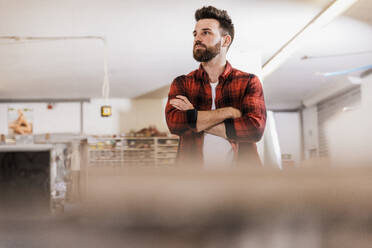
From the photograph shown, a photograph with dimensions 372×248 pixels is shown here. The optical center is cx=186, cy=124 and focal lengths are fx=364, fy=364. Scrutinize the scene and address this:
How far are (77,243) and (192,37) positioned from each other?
1.94 ft

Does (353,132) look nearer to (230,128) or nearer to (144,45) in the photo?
(230,128)

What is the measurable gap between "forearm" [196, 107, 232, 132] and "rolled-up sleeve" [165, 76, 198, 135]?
12 millimetres

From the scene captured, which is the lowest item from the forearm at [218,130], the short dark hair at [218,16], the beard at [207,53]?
the forearm at [218,130]

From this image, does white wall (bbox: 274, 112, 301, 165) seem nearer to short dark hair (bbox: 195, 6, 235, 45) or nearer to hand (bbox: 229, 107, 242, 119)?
hand (bbox: 229, 107, 242, 119)

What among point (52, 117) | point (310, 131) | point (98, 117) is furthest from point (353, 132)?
point (52, 117)

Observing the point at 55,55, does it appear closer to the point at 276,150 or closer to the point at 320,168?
the point at 276,150

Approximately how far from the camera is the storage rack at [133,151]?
93 centimetres

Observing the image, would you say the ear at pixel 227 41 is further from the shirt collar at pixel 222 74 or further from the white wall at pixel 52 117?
the white wall at pixel 52 117

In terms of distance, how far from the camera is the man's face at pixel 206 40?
0.96 m

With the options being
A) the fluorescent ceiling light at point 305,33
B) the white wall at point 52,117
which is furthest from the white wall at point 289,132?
the white wall at point 52,117

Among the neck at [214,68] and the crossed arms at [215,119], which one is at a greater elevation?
the neck at [214,68]

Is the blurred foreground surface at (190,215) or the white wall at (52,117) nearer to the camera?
the blurred foreground surface at (190,215)

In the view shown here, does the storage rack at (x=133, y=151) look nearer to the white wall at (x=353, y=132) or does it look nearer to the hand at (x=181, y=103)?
the hand at (x=181, y=103)

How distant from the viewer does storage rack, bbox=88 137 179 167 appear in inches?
36.6
